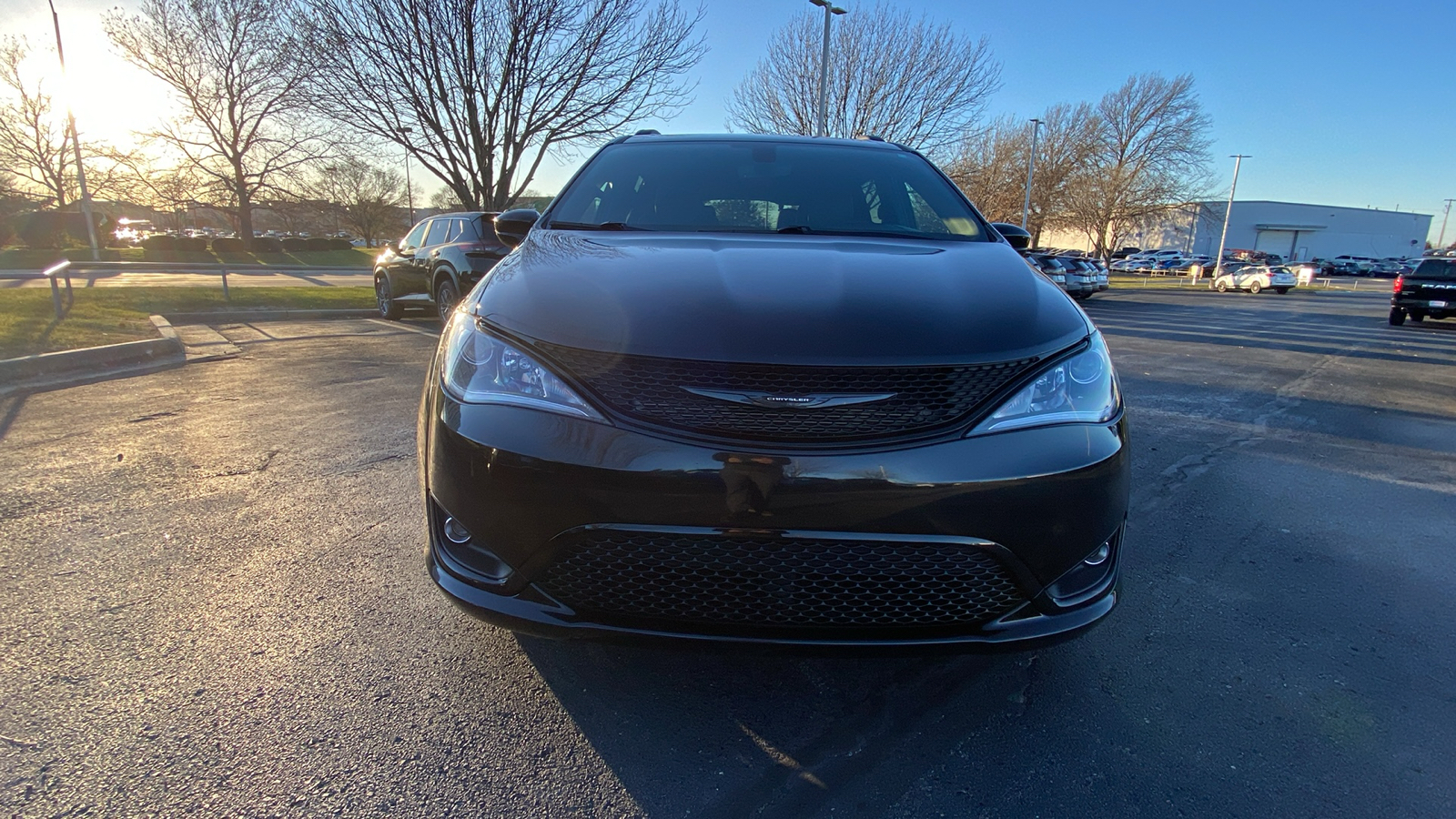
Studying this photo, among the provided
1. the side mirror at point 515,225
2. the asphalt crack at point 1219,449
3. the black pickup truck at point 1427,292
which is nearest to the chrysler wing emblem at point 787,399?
the side mirror at point 515,225

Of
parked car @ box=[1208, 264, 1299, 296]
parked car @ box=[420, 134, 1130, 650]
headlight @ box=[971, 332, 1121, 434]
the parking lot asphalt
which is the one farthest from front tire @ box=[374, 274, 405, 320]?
parked car @ box=[1208, 264, 1299, 296]

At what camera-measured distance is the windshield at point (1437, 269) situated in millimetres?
14859

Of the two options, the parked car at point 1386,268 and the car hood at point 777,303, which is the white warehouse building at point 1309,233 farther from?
the car hood at point 777,303

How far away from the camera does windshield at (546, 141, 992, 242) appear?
2.65 meters

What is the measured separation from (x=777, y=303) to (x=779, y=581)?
0.66 meters

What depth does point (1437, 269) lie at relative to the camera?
49.6ft

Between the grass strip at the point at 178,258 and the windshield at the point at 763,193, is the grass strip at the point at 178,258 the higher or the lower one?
the lower one

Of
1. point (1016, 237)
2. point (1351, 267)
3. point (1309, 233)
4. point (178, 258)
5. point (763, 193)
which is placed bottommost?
point (178, 258)

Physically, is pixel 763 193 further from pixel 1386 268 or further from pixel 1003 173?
pixel 1386 268

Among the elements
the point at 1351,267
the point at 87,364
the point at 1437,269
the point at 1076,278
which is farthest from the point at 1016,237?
the point at 1351,267

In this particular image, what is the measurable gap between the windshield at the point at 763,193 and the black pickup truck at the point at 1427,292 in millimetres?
18299

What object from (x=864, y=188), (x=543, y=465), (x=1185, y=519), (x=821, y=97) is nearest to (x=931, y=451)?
(x=543, y=465)

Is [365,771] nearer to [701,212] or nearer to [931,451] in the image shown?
[931,451]

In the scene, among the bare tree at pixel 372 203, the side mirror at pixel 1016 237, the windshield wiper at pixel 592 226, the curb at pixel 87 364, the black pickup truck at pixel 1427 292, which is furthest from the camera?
the bare tree at pixel 372 203
